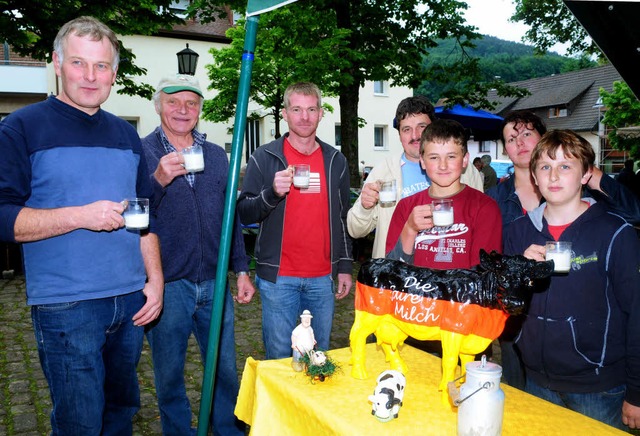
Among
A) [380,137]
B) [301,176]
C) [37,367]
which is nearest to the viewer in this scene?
[301,176]

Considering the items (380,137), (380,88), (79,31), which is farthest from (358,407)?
(380,88)

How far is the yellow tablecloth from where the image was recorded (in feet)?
6.09

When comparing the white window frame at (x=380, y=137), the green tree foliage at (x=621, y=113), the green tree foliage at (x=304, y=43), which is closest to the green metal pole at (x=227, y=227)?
the green tree foliage at (x=304, y=43)

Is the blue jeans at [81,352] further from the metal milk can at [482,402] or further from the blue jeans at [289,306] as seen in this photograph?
the metal milk can at [482,402]

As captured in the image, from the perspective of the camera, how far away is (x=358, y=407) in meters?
2.00

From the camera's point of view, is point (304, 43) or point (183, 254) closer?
point (183, 254)

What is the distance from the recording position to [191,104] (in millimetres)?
3240

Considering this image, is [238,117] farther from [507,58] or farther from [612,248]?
[507,58]

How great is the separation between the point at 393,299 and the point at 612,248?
0.98 m

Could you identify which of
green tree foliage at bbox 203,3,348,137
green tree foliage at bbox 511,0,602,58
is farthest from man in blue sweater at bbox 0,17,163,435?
green tree foliage at bbox 511,0,602,58

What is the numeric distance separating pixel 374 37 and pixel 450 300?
38.4 feet

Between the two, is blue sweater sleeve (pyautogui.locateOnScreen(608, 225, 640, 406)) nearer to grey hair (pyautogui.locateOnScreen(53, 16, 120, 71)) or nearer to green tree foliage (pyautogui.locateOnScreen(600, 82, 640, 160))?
grey hair (pyautogui.locateOnScreen(53, 16, 120, 71))

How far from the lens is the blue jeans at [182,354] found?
318cm

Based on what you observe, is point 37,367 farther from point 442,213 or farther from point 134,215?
point 442,213
